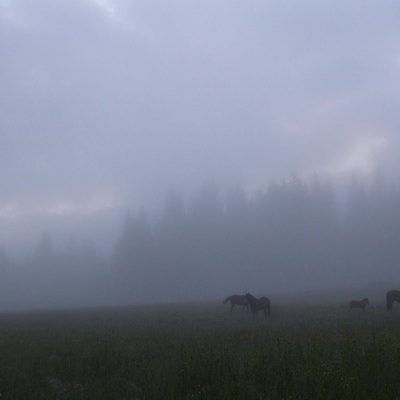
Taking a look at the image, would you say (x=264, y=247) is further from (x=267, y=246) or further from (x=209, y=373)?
(x=209, y=373)

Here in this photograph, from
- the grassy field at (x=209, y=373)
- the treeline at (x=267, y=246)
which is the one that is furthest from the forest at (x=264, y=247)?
the grassy field at (x=209, y=373)

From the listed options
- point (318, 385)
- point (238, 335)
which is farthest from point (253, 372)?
point (238, 335)

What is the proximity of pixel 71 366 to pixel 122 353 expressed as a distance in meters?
1.49

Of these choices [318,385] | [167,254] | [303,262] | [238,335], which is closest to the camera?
[318,385]

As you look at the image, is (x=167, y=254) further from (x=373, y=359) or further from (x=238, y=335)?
(x=373, y=359)

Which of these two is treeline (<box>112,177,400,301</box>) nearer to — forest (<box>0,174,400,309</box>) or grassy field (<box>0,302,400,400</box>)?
forest (<box>0,174,400,309</box>)

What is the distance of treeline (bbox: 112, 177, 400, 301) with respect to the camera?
7919cm

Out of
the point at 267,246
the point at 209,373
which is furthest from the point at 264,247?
the point at 209,373

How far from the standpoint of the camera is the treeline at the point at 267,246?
79.2 metres

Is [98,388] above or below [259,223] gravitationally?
below

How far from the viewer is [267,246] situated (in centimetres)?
8119

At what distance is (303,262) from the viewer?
3282 inches

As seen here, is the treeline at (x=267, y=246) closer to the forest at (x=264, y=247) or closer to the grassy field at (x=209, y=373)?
the forest at (x=264, y=247)

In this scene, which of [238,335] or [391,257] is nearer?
[238,335]
